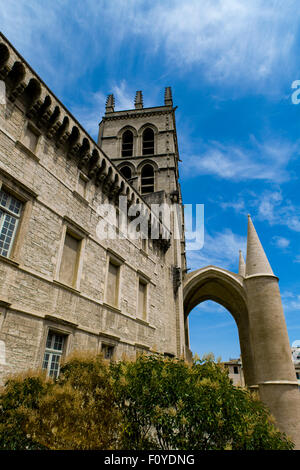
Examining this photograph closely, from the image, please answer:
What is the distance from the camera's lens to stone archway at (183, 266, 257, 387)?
2125cm

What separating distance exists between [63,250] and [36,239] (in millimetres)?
1242

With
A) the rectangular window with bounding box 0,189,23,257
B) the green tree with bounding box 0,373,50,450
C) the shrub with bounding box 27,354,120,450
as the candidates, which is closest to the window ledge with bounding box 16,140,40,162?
the rectangular window with bounding box 0,189,23,257

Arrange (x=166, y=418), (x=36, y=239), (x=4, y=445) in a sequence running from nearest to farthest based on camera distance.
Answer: (x=166, y=418)
(x=4, y=445)
(x=36, y=239)

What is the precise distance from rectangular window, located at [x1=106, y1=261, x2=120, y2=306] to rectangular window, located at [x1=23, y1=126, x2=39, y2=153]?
5282 mm

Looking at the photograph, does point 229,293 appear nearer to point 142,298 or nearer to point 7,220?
point 142,298

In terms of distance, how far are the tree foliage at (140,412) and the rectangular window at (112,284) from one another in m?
5.45

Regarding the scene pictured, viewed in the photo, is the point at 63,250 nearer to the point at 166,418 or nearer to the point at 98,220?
the point at 98,220

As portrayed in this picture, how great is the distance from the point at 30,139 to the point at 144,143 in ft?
71.9

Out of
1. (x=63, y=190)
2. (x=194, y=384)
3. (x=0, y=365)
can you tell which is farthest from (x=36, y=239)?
(x=194, y=384)

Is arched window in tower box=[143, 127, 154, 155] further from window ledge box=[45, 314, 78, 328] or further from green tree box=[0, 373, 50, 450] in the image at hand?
green tree box=[0, 373, 50, 450]

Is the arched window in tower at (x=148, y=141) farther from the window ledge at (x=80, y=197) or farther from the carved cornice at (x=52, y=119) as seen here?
the window ledge at (x=80, y=197)

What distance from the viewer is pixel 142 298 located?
13.9 meters

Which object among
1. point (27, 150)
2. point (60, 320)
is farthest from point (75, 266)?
point (27, 150)

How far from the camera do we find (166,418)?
4.54 m
